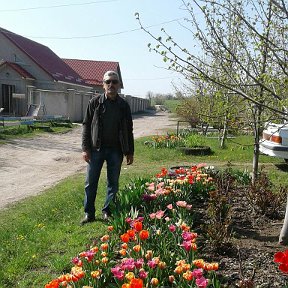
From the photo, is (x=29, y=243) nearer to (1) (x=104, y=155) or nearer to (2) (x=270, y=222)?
(1) (x=104, y=155)

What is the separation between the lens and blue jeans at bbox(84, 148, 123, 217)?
5332mm

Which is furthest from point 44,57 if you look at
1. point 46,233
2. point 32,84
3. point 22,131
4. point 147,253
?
point 147,253

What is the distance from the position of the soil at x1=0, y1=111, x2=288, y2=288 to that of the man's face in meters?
2.20

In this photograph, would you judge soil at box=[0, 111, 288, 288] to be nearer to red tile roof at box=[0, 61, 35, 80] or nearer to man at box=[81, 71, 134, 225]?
man at box=[81, 71, 134, 225]

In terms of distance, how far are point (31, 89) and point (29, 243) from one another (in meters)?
23.8

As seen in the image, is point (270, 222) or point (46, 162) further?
point (46, 162)

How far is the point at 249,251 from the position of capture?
3703 mm

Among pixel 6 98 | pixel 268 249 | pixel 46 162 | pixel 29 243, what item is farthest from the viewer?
pixel 6 98

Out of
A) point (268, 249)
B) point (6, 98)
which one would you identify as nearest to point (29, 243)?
point (268, 249)

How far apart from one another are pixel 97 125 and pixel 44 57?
31830mm

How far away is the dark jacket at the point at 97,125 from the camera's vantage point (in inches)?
208

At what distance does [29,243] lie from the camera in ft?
15.1

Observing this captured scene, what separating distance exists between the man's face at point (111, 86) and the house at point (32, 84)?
2041 centimetres

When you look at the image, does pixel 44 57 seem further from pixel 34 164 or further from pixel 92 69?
pixel 34 164
